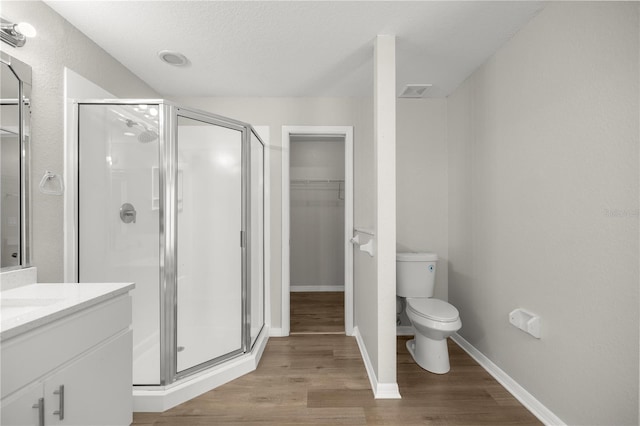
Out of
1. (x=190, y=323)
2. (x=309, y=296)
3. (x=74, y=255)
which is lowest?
(x=309, y=296)

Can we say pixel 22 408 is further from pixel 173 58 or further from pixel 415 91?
pixel 415 91

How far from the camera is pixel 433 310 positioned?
2.10m

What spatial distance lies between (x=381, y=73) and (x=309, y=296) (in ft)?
10.5

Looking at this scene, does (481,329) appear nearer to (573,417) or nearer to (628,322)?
(573,417)

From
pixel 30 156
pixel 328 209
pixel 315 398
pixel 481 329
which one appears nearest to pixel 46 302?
pixel 30 156

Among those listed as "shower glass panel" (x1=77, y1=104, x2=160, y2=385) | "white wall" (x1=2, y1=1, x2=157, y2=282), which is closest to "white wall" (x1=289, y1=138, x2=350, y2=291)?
"shower glass panel" (x1=77, y1=104, x2=160, y2=385)

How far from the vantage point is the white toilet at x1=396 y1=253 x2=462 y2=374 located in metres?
2.01

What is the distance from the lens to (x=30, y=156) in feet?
4.81

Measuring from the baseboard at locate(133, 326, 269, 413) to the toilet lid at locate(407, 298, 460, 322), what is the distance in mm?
1304

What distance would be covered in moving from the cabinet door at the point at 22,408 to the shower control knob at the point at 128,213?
1.08 metres

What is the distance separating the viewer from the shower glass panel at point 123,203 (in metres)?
1.77

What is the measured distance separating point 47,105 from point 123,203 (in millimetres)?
644

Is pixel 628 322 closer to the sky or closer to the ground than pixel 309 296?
closer to the sky

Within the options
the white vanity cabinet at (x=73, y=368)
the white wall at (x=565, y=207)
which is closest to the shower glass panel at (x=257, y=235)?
the white vanity cabinet at (x=73, y=368)
